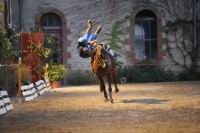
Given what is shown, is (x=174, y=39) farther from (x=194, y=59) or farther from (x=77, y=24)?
(x=77, y=24)

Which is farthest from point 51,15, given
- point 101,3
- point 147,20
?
point 147,20

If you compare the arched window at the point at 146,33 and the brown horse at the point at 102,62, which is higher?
the arched window at the point at 146,33

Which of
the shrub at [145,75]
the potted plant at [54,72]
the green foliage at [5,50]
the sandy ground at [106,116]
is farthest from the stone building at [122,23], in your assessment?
the sandy ground at [106,116]

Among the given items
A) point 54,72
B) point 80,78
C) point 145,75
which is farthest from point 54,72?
point 145,75

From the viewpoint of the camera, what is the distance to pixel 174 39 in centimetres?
2905

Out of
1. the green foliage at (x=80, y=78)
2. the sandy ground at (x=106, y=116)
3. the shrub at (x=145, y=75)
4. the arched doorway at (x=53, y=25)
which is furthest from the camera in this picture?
the arched doorway at (x=53, y=25)

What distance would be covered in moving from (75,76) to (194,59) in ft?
20.7

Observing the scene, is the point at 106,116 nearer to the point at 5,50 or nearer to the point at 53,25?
the point at 5,50

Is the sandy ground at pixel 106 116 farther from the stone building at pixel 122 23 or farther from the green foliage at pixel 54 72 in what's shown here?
the stone building at pixel 122 23

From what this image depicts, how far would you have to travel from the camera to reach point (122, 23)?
94.6 feet

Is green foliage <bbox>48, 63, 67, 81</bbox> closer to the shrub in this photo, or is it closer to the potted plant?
the potted plant

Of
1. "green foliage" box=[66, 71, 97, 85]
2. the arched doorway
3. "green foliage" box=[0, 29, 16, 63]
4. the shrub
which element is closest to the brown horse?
"green foliage" box=[0, 29, 16, 63]

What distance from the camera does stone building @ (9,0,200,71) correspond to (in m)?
28.7

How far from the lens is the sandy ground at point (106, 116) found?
1012 cm
